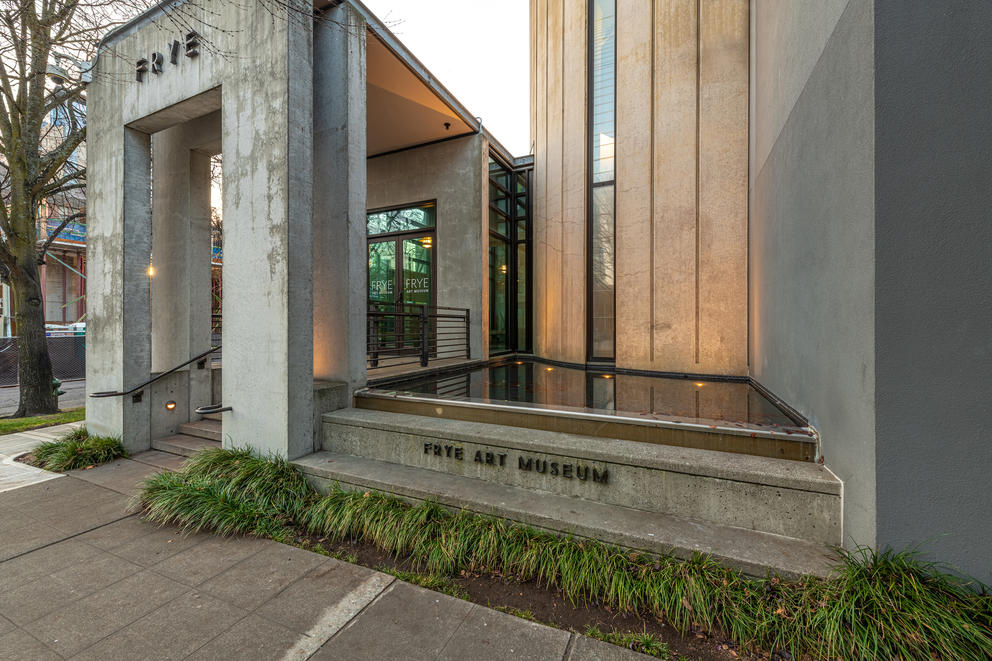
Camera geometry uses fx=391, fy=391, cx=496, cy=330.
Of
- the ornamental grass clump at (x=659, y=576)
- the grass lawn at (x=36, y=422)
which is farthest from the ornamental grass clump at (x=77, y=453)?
the ornamental grass clump at (x=659, y=576)

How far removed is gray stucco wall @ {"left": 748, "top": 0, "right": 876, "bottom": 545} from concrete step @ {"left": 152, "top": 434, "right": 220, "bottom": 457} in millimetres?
6827

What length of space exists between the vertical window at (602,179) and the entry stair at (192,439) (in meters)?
6.88

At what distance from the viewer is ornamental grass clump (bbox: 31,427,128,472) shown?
502 cm

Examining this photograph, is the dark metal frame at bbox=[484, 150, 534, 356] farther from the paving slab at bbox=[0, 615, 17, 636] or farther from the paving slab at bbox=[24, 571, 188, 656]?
the paving slab at bbox=[0, 615, 17, 636]

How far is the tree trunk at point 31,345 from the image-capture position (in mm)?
7625

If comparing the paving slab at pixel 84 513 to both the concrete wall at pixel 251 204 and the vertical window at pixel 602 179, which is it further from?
the vertical window at pixel 602 179

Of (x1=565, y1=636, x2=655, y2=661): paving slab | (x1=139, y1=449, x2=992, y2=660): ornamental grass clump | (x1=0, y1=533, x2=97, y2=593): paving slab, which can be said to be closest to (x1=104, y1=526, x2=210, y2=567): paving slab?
(x1=139, y1=449, x2=992, y2=660): ornamental grass clump

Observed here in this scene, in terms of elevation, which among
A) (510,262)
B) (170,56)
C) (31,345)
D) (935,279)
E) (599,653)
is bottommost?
(599,653)

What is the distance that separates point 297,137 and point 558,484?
453 centimetres

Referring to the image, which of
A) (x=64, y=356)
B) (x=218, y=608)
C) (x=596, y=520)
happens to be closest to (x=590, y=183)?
(x=596, y=520)

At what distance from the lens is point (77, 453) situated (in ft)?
16.8

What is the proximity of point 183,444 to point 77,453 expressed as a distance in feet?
3.70

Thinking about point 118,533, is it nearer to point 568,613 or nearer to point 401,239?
point 568,613

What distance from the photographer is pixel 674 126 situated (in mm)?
7262
